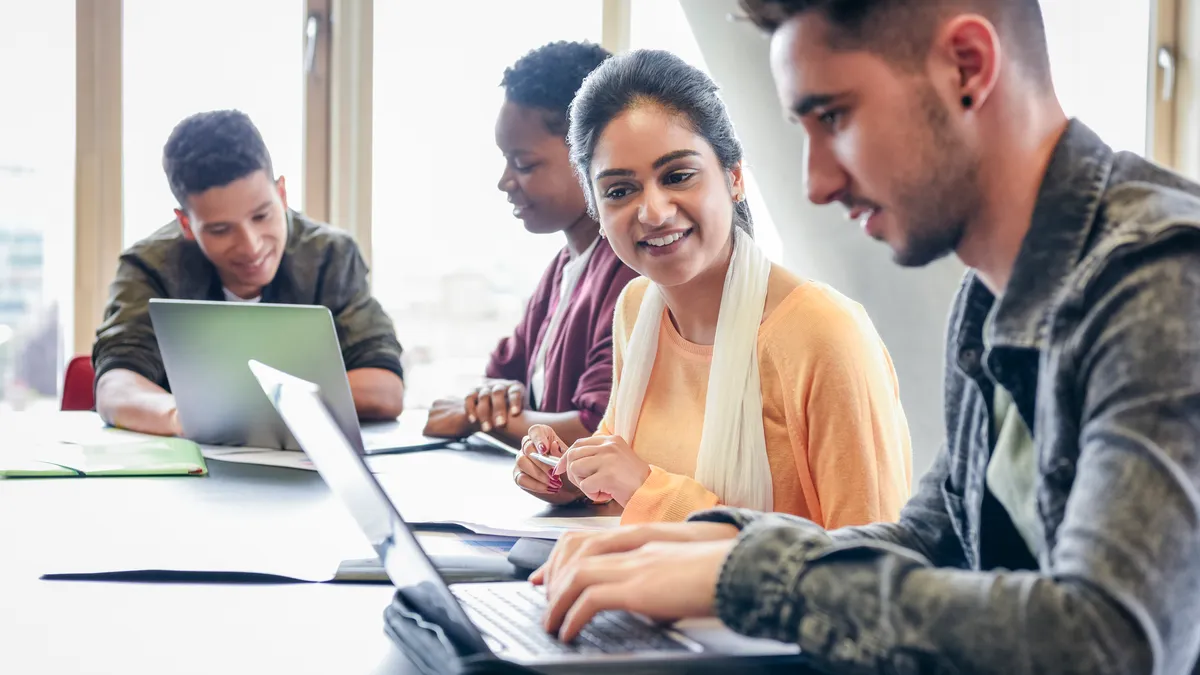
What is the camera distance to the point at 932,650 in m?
0.62

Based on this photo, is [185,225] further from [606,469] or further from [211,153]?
[606,469]

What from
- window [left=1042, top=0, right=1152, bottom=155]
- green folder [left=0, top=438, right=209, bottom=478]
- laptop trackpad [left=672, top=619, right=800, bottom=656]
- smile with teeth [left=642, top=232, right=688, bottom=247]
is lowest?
green folder [left=0, top=438, right=209, bottom=478]

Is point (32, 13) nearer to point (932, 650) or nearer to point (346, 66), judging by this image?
point (346, 66)

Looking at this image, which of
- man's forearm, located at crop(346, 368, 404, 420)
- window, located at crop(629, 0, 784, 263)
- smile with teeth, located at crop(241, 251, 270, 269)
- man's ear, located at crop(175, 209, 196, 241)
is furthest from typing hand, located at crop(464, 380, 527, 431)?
window, located at crop(629, 0, 784, 263)

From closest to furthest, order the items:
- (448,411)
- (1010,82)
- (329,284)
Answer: (1010,82) < (448,411) < (329,284)

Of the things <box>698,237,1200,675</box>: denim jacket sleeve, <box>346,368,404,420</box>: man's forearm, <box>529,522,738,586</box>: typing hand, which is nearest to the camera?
<box>698,237,1200,675</box>: denim jacket sleeve

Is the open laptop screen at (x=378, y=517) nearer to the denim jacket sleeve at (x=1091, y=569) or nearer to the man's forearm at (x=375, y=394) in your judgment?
the denim jacket sleeve at (x=1091, y=569)

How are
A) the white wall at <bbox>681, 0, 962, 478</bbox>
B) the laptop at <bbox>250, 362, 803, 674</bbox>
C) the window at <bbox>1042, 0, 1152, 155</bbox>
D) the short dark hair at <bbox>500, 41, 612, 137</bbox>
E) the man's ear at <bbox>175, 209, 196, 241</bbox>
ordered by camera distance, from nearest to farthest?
the laptop at <bbox>250, 362, 803, 674</bbox> → the short dark hair at <bbox>500, 41, 612, 137</bbox> → the man's ear at <bbox>175, 209, 196, 241</bbox> → the white wall at <bbox>681, 0, 962, 478</bbox> → the window at <bbox>1042, 0, 1152, 155</bbox>

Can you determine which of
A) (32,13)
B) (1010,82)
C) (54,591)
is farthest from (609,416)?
(32,13)

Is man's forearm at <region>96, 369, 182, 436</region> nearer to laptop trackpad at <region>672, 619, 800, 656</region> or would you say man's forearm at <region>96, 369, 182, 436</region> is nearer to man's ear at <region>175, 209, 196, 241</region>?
man's ear at <region>175, 209, 196, 241</region>

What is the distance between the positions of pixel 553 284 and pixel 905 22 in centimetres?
185

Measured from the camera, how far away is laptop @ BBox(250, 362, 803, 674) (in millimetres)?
717

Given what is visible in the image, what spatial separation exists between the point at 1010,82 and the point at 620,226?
0.84 meters

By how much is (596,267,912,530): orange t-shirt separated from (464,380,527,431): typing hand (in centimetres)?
43
